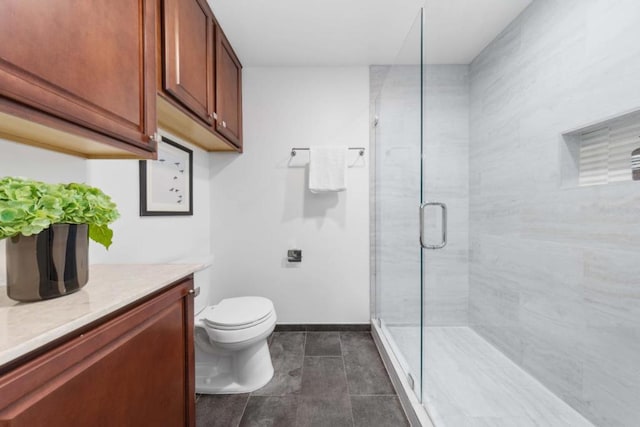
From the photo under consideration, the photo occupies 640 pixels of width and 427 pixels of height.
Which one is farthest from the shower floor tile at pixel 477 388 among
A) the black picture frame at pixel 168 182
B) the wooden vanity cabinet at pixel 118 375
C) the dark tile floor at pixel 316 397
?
the black picture frame at pixel 168 182

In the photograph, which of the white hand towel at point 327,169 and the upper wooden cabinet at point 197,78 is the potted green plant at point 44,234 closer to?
the upper wooden cabinet at point 197,78

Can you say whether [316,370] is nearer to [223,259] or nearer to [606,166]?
[223,259]

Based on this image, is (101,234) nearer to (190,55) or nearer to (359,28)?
(190,55)

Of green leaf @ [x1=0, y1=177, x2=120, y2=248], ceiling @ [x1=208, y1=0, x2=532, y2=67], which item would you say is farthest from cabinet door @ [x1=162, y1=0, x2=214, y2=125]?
green leaf @ [x1=0, y1=177, x2=120, y2=248]

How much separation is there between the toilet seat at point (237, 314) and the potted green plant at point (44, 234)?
84 centimetres

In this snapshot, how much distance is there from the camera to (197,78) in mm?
1441

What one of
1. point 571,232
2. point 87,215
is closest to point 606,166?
point 571,232

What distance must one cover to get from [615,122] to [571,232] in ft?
1.74

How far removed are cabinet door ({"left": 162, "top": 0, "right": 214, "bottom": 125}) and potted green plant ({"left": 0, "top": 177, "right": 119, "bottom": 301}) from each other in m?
0.69

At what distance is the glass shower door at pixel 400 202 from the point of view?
1615mm

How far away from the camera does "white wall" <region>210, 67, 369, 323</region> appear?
2305 millimetres

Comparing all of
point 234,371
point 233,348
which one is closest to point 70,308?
point 233,348

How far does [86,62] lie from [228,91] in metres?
1.27

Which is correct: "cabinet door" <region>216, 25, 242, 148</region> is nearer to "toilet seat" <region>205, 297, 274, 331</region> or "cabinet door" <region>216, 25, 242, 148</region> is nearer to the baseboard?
"toilet seat" <region>205, 297, 274, 331</region>
